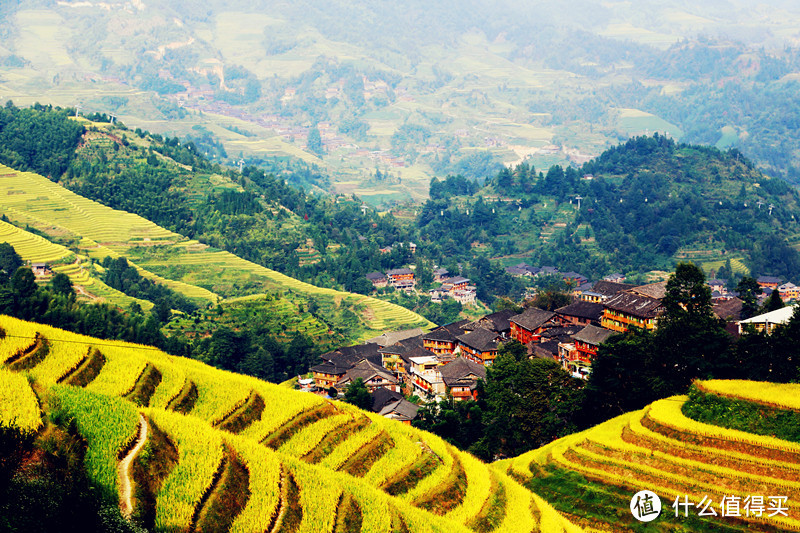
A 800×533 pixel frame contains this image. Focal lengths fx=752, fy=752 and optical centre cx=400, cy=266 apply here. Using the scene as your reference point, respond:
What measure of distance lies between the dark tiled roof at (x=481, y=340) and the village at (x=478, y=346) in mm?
44

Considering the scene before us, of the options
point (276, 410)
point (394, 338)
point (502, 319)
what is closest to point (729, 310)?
point (502, 319)

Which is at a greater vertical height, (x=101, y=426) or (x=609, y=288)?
(x=101, y=426)

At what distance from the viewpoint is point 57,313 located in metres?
31.4

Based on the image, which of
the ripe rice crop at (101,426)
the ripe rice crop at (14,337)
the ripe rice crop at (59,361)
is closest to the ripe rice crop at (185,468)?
the ripe rice crop at (101,426)

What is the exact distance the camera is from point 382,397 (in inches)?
1098

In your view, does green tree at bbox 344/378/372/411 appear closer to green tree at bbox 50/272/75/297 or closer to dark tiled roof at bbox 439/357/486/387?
dark tiled roof at bbox 439/357/486/387

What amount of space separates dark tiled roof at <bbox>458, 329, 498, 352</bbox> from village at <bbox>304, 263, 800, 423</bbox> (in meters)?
0.04

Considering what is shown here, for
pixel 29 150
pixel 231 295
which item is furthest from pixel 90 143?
pixel 231 295

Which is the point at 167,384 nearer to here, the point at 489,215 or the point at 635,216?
the point at 489,215

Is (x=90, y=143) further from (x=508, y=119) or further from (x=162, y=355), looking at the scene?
(x=508, y=119)

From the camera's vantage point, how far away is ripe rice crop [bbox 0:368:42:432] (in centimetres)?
707

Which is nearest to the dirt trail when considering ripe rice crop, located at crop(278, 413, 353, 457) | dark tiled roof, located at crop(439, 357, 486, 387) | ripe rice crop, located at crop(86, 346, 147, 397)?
ripe rice crop, located at crop(86, 346, 147, 397)

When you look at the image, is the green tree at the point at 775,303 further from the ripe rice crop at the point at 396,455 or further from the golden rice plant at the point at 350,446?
the golden rice plant at the point at 350,446

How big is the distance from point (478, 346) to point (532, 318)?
3148 mm
